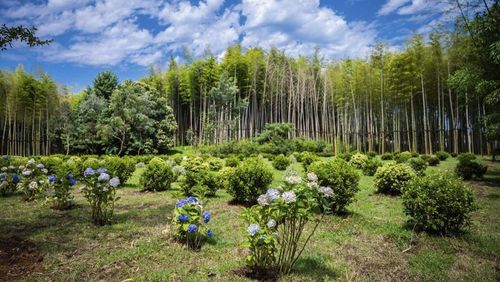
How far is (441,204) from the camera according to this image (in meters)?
4.96

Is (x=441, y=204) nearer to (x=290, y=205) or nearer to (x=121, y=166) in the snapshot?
(x=290, y=205)

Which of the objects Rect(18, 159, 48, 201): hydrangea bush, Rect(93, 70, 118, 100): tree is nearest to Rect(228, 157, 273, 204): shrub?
Rect(18, 159, 48, 201): hydrangea bush

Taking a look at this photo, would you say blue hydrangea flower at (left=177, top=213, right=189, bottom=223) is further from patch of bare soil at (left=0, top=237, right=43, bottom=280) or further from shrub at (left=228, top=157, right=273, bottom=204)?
shrub at (left=228, top=157, right=273, bottom=204)

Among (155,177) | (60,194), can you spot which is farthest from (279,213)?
(155,177)

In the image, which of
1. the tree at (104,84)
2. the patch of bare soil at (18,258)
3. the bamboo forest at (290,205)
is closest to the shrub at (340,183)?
the bamboo forest at (290,205)

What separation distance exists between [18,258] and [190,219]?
2093 mm

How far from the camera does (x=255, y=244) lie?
11.0ft

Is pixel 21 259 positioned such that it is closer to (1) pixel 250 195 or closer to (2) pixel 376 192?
(1) pixel 250 195

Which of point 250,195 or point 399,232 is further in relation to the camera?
point 250,195

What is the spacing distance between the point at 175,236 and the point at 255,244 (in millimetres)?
1851

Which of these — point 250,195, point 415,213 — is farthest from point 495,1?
point 250,195

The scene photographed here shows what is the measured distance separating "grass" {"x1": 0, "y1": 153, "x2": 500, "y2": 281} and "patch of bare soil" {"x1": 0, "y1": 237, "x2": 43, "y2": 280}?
11 centimetres

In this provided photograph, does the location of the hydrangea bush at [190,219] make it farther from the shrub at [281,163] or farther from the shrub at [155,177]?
the shrub at [281,163]

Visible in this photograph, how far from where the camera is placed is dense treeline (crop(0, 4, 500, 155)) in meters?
21.1
